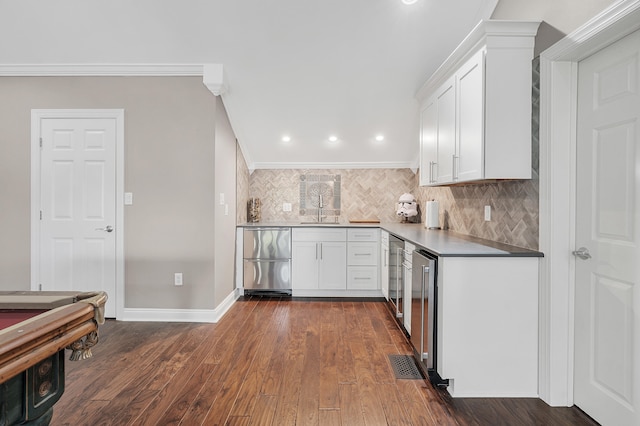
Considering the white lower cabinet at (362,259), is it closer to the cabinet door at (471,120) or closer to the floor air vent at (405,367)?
the floor air vent at (405,367)

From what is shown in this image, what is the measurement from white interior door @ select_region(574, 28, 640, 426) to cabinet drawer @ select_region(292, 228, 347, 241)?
2549 mm

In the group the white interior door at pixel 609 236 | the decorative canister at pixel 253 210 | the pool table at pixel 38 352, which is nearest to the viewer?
the pool table at pixel 38 352

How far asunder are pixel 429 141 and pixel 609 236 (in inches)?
67.5

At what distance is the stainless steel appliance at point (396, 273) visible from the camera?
313 cm

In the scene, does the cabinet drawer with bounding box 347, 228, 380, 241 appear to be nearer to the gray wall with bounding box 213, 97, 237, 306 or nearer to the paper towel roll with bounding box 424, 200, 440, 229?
the paper towel roll with bounding box 424, 200, 440, 229

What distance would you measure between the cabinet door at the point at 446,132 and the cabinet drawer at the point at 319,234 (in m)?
1.51

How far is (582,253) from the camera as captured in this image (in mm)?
1986

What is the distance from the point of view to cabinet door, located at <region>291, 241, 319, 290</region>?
4289 mm

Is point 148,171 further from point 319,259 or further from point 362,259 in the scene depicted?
point 362,259

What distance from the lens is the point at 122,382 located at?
228 cm

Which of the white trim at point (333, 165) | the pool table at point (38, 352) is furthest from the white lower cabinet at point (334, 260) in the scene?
the pool table at point (38, 352)

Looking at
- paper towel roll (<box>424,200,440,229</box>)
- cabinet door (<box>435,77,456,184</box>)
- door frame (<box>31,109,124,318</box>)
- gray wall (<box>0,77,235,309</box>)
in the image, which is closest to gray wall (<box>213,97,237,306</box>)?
gray wall (<box>0,77,235,309</box>)

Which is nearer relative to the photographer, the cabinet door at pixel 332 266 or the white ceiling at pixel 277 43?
the white ceiling at pixel 277 43

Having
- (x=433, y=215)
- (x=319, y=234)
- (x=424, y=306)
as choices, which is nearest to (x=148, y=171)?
(x=319, y=234)
